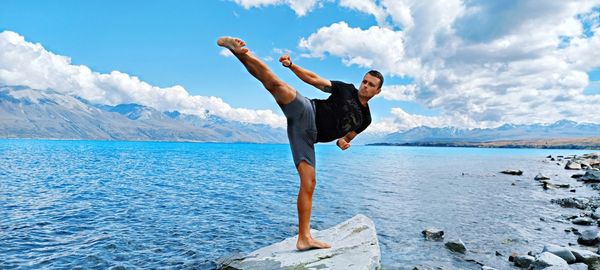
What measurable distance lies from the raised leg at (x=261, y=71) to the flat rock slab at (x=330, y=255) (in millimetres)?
3847

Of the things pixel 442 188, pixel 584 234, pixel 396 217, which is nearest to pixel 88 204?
pixel 396 217

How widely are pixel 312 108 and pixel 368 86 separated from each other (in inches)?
48.1

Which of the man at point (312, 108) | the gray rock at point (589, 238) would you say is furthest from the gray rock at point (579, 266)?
the man at point (312, 108)

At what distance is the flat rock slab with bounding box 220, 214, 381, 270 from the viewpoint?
8.60m

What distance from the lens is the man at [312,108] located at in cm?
721

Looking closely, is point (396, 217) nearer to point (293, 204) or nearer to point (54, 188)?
point (293, 204)

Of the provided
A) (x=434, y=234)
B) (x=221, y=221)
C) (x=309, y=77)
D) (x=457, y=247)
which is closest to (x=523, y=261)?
(x=457, y=247)

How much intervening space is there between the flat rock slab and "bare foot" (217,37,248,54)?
5.00 meters

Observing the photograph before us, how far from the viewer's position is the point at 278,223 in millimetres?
19844

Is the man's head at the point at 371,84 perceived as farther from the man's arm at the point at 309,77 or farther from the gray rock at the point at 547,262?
the gray rock at the point at 547,262

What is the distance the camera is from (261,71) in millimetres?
7074

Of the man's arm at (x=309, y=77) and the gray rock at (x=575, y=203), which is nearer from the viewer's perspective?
the man's arm at (x=309, y=77)

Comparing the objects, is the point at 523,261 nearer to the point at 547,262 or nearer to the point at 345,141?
the point at 547,262

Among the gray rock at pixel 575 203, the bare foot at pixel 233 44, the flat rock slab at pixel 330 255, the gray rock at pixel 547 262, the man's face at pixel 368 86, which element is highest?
the bare foot at pixel 233 44
